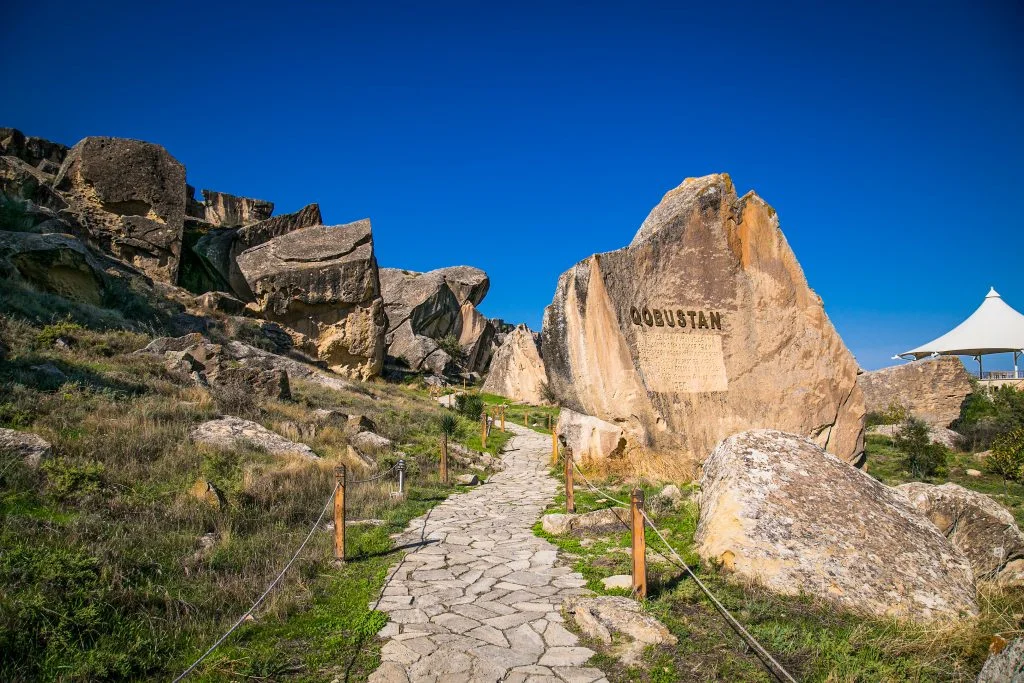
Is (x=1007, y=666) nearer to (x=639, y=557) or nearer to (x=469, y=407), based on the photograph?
(x=639, y=557)

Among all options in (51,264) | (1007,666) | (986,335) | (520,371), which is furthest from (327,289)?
(986,335)

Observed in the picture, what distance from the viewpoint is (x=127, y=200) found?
24.6 meters

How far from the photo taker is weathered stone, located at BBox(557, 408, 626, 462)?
33.7ft

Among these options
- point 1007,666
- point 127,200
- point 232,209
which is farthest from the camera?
point 232,209

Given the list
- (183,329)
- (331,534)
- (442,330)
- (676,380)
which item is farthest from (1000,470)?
(442,330)

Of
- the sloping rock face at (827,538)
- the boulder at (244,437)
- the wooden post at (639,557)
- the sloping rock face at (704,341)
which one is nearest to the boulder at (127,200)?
the boulder at (244,437)

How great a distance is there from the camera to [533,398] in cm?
3550

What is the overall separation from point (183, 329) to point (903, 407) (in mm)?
25414

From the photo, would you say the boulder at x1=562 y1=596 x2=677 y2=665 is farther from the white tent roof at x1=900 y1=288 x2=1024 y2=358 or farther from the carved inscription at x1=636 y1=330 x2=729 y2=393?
the white tent roof at x1=900 y1=288 x2=1024 y2=358

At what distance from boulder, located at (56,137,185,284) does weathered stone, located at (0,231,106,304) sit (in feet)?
24.7

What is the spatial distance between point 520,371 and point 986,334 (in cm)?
2828

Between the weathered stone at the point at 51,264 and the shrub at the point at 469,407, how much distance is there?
12.8 m

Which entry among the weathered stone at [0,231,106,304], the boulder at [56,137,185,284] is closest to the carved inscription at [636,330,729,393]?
the weathered stone at [0,231,106,304]

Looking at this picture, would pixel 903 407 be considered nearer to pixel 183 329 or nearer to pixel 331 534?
pixel 331 534
